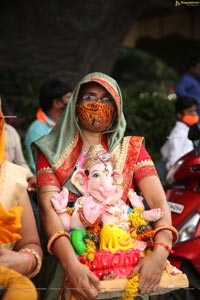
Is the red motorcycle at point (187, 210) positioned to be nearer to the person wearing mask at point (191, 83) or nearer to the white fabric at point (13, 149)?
the white fabric at point (13, 149)

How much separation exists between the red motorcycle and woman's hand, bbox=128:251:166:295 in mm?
874

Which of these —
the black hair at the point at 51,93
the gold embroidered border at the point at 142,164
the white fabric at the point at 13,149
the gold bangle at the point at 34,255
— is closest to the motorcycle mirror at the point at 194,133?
the gold embroidered border at the point at 142,164

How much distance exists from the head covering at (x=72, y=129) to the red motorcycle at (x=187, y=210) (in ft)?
3.21

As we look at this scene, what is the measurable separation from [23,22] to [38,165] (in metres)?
→ 7.03

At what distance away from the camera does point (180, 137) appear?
640 centimetres

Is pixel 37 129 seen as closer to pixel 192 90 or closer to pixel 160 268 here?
pixel 160 268

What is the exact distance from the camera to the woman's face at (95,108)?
4133mm

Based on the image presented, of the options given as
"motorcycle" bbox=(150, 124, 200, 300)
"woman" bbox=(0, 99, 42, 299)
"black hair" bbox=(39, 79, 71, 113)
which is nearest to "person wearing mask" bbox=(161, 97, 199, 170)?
"motorcycle" bbox=(150, 124, 200, 300)

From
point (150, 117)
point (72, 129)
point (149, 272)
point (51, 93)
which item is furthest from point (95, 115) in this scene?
point (150, 117)

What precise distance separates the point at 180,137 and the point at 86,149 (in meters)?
2.39

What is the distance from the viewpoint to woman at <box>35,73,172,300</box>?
385 cm

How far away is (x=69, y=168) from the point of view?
13.4 ft

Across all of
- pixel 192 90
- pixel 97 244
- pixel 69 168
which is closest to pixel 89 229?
pixel 97 244

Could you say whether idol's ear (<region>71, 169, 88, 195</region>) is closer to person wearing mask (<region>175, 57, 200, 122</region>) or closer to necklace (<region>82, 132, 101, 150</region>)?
necklace (<region>82, 132, 101, 150</region>)
